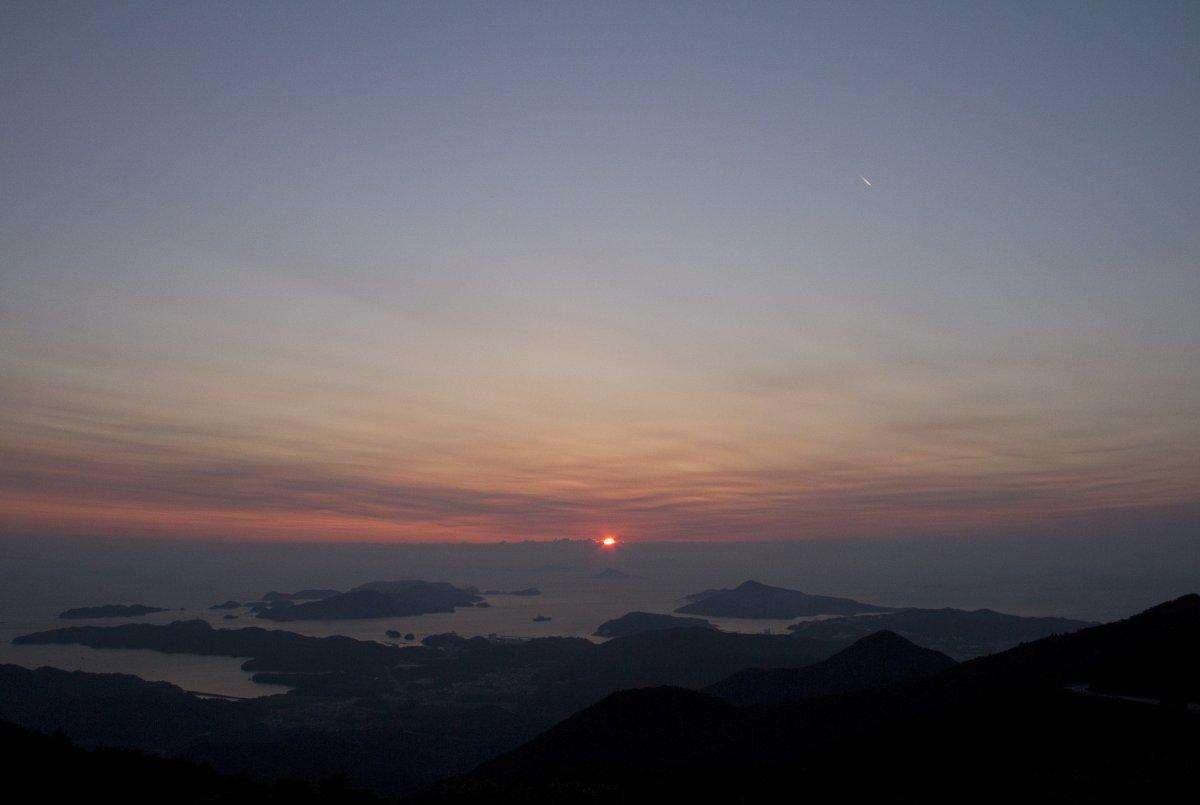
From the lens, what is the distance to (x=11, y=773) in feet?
109

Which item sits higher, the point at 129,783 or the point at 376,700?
the point at 129,783

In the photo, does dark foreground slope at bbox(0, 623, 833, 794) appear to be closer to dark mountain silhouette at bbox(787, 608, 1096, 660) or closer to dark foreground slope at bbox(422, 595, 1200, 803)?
dark foreground slope at bbox(422, 595, 1200, 803)

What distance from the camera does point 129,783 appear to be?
108ft

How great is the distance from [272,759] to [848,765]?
70.1 meters

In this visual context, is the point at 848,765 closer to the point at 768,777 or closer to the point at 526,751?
the point at 768,777

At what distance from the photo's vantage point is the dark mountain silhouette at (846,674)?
78.0 meters

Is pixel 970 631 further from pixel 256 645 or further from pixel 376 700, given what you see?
pixel 256 645

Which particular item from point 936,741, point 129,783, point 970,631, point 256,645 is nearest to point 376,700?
point 256,645

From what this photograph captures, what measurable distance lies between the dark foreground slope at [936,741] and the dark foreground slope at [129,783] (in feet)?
26.3

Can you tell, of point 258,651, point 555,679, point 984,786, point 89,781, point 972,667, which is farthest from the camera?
point 258,651

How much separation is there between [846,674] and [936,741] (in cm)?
5002

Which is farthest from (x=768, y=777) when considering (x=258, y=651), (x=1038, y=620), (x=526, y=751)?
(x=1038, y=620)

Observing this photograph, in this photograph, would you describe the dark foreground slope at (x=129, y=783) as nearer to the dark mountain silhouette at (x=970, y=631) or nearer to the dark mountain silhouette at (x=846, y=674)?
the dark mountain silhouette at (x=846, y=674)

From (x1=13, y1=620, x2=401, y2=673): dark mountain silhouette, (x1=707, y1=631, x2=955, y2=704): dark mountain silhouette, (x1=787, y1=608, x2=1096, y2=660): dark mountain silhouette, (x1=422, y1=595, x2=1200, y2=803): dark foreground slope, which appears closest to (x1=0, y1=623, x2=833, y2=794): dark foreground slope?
(x1=13, y1=620, x2=401, y2=673): dark mountain silhouette
